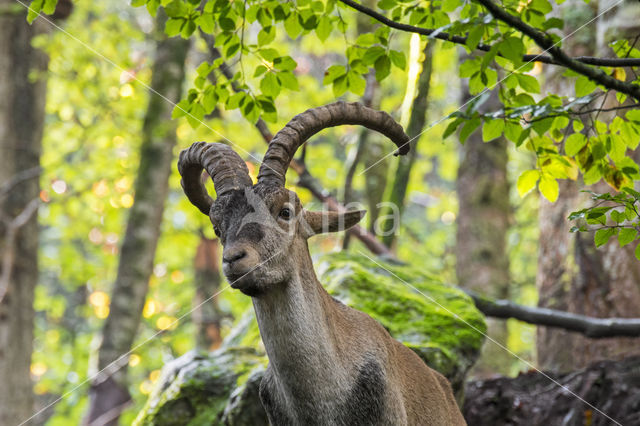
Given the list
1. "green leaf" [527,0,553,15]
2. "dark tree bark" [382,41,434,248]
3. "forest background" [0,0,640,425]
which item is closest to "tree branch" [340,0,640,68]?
"forest background" [0,0,640,425]

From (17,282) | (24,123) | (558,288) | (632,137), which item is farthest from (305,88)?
(632,137)

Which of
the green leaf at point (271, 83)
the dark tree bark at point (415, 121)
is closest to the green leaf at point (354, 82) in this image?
the green leaf at point (271, 83)

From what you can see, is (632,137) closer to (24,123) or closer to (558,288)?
(558,288)

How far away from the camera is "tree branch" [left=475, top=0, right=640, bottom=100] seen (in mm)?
3580

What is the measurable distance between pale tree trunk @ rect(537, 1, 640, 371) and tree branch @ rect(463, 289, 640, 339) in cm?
62

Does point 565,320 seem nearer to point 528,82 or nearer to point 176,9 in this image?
point 528,82

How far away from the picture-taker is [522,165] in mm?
16531

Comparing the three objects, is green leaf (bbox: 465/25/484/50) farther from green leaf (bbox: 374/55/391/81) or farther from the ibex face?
the ibex face

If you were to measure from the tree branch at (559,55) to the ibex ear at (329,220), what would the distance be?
1716 millimetres

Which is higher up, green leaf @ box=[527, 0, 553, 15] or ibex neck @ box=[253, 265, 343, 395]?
green leaf @ box=[527, 0, 553, 15]

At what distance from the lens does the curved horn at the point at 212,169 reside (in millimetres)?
4348

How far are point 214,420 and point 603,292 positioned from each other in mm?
5167

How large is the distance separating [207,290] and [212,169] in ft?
40.7

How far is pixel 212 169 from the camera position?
4.46 metres
